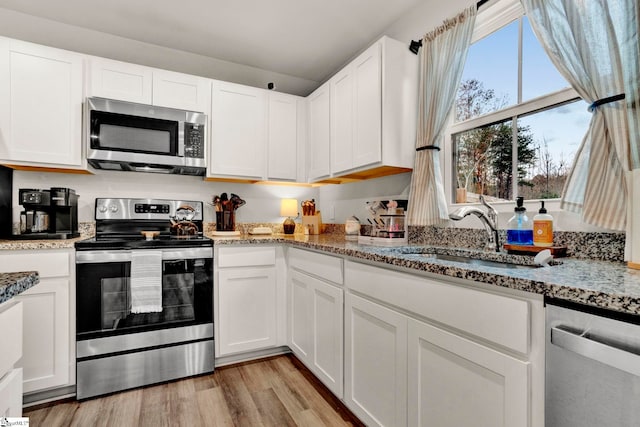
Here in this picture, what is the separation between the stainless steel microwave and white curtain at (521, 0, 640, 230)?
2.33 meters

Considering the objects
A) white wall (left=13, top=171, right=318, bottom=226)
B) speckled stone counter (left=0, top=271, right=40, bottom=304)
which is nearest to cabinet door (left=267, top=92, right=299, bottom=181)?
white wall (left=13, top=171, right=318, bottom=226)

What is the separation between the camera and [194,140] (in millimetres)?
2586

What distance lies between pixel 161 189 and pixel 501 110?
2.59m

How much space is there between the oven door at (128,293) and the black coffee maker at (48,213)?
385 millimetres

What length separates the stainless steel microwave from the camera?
2.30 m

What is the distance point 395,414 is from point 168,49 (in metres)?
3.19

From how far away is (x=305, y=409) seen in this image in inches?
72.8

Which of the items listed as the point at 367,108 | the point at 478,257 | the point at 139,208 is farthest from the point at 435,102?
the point at 139,208

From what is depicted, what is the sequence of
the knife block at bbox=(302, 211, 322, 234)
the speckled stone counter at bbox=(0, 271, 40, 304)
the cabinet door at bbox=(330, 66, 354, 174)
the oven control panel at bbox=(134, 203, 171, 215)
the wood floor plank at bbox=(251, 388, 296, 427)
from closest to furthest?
the speckled stone counter at bbox=(0, 271, 40, 304)
the wood floor plank at bbox=(251, 388, 296, 427)
the cabinet door at bbox=(330, 66, 354, 174)
the oven control panel at bbox=(134, 203, 171, 215)
the knife block at bbox=(302, 211, 322, 234)

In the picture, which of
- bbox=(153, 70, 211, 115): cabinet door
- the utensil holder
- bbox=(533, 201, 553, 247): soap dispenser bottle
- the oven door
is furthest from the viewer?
the utensil holder

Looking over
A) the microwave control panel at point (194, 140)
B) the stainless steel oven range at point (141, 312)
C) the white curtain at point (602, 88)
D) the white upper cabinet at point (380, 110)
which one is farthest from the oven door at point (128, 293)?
the white curtain at point (602, 88)

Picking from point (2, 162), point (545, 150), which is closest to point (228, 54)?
point (2, 162)

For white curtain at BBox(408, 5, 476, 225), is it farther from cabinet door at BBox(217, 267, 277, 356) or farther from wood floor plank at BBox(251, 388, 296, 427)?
wood floor plank at BBox(251, 388, 296, 427)

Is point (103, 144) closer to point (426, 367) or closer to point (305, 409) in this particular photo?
point (305, 409)
